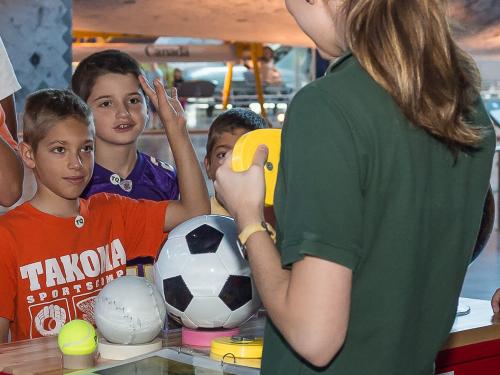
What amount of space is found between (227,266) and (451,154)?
0.89 m

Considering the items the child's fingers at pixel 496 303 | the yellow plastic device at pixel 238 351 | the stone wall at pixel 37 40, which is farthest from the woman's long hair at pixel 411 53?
the stone wall at pixel 37 40

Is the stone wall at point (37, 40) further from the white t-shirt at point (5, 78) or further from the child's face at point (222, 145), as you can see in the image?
the white t-shirt at point (5, 78)

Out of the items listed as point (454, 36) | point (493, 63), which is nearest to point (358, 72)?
point (454, 36)

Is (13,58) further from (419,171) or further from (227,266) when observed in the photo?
(419,171)

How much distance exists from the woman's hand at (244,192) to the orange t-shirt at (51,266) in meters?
1.26

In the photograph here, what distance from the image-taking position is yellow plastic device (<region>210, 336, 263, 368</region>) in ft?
6.24

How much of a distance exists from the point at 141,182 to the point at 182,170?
0.37 m

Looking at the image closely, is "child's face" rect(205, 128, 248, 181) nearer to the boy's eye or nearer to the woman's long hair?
the boy's eye

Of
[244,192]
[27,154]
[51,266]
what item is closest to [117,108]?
[27,154]

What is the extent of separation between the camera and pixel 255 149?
1.53 m

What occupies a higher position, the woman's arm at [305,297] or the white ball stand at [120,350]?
the woman's arm at [305,297]

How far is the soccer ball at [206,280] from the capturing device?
2.10 metres

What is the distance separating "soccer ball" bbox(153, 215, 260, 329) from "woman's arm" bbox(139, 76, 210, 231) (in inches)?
27.2

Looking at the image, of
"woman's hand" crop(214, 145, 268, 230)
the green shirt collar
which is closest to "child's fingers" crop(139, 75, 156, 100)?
"woman's hand" crop(214, 145, 268, 230)
